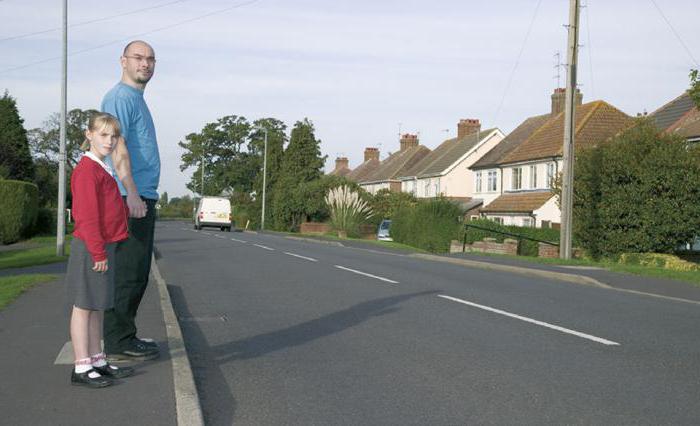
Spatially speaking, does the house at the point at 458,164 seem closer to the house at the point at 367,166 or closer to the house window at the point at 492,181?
the house window at the point at 492,181

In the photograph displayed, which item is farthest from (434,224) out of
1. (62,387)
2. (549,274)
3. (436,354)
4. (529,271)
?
(62,387)

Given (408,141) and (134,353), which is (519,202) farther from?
(134,353)

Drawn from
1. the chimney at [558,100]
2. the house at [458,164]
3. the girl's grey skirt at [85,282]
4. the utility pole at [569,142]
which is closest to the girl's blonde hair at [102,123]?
the girl's grey skirt at [85,282]

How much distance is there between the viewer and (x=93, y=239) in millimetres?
4871

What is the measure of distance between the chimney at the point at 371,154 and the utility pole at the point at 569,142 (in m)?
64.0

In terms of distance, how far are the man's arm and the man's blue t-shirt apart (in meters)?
0.25

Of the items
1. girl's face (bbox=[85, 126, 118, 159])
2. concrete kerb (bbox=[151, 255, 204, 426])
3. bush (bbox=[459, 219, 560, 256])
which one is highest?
girl's face (bbox=[85, 126, 118, 159])

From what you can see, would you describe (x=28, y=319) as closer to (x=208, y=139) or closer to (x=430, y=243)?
(x=430, y=243)

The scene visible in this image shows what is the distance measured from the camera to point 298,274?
14383mm

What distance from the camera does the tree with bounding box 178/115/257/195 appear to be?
96812 mm

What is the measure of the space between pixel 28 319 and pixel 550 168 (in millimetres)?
37290

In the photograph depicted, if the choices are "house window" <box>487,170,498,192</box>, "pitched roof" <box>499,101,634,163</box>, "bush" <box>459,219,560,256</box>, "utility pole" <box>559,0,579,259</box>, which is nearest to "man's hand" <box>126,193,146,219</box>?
"utility pole" <box>559,0,579,259</box>

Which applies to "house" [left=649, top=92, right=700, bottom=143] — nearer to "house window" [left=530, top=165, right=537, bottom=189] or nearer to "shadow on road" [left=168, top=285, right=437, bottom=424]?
"house window" [left=530, top=165, right=537, bottom=189]

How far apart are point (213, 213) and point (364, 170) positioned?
127 feet
